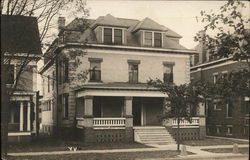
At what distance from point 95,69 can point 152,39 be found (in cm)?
527

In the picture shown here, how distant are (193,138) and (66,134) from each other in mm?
9497

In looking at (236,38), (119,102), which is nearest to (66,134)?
(119,102)

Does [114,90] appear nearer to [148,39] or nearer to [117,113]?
[117,113]

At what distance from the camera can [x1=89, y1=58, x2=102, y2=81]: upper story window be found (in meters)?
28.0

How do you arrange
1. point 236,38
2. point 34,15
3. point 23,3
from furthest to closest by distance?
point 34,15, point 23,3, point 236,38

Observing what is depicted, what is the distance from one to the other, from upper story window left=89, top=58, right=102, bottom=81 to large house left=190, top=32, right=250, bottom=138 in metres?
8.35

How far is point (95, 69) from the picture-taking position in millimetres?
28188

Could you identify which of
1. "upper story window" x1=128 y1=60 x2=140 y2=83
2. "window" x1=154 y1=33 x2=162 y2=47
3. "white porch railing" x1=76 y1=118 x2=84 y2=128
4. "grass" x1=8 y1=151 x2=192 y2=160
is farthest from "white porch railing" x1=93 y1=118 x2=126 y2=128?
"window" x1=154 y1=33 x2=162 y2=47


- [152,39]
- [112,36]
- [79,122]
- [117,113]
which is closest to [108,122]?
[79,122]

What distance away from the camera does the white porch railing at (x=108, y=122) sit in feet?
82.9

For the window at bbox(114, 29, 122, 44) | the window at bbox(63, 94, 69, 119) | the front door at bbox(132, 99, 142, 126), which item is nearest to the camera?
the window at bbox(114, 29, 122, 44)

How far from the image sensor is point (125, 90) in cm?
2595

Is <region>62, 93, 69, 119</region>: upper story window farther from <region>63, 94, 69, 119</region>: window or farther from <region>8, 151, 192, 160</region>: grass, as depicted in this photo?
<region>8, 151, 192, 160</region>: grass

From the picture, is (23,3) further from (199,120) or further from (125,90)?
(199,120)
